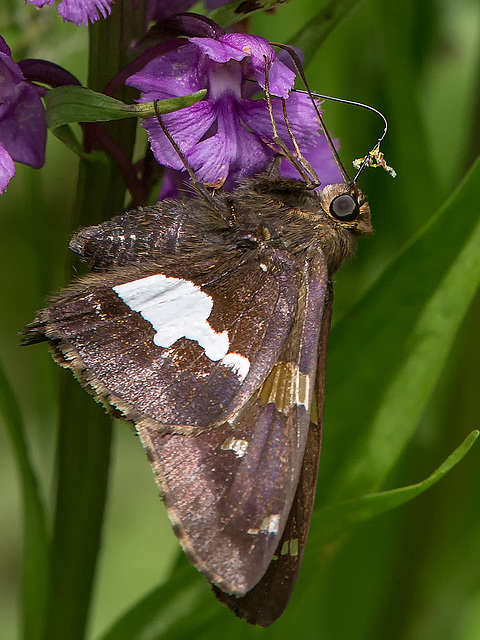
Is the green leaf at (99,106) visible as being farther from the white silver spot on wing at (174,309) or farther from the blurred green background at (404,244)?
the blurred green background at (404,244)

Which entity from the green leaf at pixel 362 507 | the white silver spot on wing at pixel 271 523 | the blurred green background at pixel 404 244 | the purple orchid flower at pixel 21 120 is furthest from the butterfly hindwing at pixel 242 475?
the blurred green background at pixel 404 244

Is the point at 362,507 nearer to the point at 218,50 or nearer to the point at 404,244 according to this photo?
the point at 218,50

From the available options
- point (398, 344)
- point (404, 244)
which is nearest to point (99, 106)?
point (398, 344)

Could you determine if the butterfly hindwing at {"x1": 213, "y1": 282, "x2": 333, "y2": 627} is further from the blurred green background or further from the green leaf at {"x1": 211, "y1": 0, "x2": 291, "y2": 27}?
the green leaf at {"x1": 211, "y1": 0, "x2": 291, "y2": 27}

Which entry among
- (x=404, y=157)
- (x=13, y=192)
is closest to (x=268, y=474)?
(x=404, y=157)

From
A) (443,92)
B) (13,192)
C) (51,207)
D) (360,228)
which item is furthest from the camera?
(51,207)

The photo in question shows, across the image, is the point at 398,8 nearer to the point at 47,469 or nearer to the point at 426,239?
the point at 426,239
